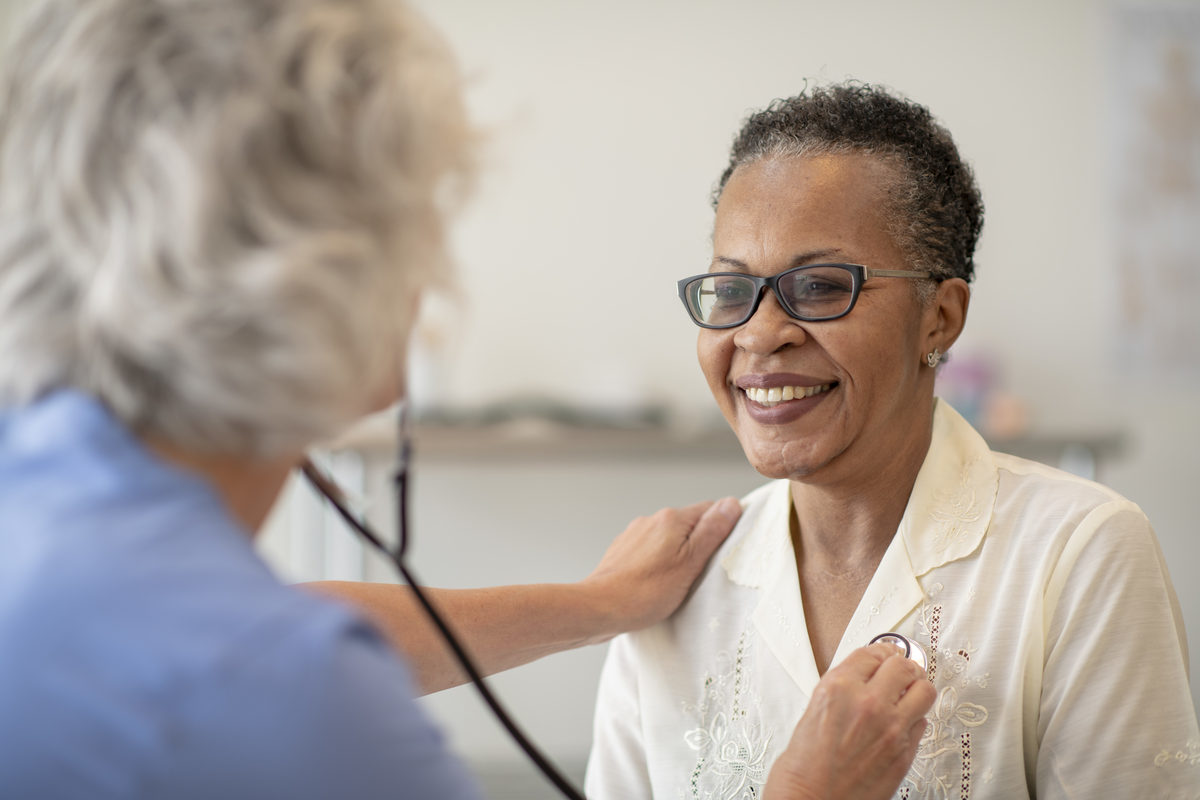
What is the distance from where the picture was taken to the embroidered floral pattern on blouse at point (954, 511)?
48.7 inches

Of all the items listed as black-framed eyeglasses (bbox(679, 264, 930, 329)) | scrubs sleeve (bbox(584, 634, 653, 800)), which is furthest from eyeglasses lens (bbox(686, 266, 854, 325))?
scrubs sleeve (bbox(584, 634, 653, 800))

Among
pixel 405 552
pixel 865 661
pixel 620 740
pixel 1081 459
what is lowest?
pixel 1081 459

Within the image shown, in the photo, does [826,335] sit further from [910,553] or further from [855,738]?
[855,738]

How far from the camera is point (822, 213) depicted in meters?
1.22

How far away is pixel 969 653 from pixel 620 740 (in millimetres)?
528

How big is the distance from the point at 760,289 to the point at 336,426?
2.29 feet

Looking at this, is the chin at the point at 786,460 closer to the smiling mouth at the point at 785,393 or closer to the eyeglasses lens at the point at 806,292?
the smiling mouth at the point at 785,393

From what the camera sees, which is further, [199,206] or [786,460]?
[786,460]

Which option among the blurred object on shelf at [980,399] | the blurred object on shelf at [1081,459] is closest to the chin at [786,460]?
the blurred object on shelf at [980,399]

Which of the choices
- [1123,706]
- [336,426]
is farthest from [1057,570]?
[336,426]

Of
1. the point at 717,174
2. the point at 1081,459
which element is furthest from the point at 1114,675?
the point at 717,174

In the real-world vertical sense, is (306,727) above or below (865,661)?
above

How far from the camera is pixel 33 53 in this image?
69 centimetres

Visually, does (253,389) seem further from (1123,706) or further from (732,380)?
(1123,706)
